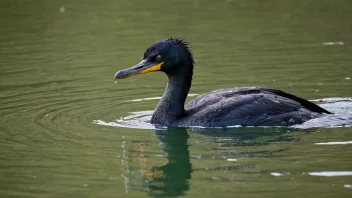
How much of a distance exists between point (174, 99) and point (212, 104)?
697mm

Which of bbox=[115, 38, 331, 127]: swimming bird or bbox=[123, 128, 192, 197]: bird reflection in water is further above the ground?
bbox=[115, 38, 331, 127]: swimming bird

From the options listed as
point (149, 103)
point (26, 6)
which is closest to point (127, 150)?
point (149, 103)

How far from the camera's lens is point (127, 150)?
10.8m

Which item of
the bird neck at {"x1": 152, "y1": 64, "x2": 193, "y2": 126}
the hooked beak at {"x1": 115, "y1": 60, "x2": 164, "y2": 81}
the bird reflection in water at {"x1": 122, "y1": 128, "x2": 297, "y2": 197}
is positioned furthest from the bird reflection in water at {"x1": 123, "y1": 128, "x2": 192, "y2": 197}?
the hooked beak at {"x1": 115, "y1": 60, "x2": 164, "y2": 81}

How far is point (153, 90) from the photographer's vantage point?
48.9ft

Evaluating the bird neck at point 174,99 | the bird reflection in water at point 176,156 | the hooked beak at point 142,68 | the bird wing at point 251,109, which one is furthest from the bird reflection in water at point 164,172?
the hooked beak at point 142,68

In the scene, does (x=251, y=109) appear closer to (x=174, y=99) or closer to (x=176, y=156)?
(x=174, y=99)

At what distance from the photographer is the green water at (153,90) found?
931 cm

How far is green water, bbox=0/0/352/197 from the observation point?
30.6 ft

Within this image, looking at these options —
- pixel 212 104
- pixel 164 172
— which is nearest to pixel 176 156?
pixel 164 172

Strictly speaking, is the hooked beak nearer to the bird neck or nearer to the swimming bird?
the swimming bird

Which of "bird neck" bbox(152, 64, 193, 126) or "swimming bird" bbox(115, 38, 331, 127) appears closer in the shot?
"swimming bird" bbox(115, 38, 331, 127)

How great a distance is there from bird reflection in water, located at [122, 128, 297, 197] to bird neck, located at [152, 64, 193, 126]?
35cm

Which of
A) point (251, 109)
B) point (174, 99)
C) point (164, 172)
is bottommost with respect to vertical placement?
point (164, 172)
